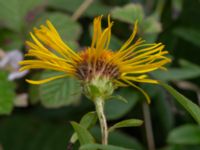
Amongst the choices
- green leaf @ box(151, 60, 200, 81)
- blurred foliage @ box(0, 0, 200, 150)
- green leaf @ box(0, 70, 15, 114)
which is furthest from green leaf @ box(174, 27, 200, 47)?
green leaf @ box(0, 70, 15, 114)

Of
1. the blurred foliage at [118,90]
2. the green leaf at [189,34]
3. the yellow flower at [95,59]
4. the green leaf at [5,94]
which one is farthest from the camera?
the green leaf at [189,34]

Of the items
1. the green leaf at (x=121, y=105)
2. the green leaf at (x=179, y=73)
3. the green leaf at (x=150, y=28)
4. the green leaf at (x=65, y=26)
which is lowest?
the green leaf at (x=121, y=105)

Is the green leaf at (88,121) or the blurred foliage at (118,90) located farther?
the blurred foliage at (118,90)

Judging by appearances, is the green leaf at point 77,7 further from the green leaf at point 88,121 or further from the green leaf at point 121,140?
the green leaf at point 88,121

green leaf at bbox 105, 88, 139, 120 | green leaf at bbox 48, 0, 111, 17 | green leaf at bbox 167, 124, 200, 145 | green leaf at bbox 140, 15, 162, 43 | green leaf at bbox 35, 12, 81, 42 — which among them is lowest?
green leaf at bbox 167, 124, 200, 145

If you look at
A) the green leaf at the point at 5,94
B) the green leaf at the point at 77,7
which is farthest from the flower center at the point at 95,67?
the green leaf at the point at 77,7

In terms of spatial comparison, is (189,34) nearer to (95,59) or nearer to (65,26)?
(65,26)

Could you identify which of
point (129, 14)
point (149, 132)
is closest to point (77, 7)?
point (129, 14)

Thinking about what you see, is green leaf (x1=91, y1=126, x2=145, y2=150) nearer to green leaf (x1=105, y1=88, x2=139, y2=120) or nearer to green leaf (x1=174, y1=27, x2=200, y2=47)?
green leaf (x1=105, y1=88, x2=139, y2=120)
